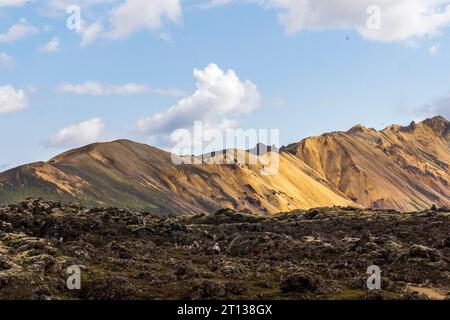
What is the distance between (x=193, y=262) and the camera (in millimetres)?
58875

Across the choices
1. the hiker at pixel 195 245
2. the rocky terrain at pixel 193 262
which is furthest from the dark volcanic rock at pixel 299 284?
the hiker at pixel 195 245

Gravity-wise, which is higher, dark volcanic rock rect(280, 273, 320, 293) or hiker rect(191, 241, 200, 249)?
hiker rect(191, 241, 200, 249)

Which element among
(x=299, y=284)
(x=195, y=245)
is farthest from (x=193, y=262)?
(x=299, y=284)

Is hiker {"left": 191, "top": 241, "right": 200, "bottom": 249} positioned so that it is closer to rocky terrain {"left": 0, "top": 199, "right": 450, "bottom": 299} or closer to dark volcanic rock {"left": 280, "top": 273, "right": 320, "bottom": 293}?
rocky terrain {"left": 0, "top": 199, "right": 450, "bottom": 299}

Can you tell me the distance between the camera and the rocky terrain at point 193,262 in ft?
133

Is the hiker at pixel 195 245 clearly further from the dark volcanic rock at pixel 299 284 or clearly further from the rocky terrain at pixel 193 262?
the dark volcanic rock at pixel 299 284

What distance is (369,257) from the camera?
60375mm

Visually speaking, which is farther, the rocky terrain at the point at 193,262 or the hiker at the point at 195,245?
the hiker at the point at 195,245

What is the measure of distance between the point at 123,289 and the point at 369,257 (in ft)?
101

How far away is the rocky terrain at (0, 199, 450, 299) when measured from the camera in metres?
40.6

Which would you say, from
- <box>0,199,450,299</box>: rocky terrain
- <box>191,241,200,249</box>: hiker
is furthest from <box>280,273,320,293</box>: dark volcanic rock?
<box>191,241,200,249</box>: hiker
